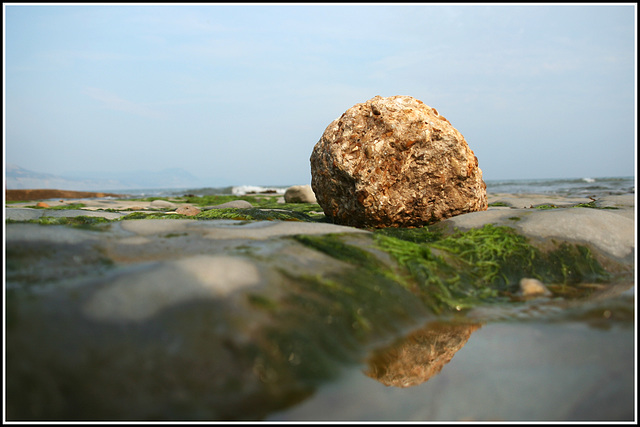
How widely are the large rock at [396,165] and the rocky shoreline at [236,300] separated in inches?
39.0

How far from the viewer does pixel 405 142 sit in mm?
4395

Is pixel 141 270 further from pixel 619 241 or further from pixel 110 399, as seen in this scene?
pixel 619 241

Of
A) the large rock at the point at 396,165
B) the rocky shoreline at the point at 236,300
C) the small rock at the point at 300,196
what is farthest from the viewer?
the small rock at the point at 300,196

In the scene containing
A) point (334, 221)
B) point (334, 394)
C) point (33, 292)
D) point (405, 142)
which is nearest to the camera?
point (334, 394)

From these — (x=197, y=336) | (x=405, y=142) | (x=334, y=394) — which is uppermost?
(x=405, y=142)

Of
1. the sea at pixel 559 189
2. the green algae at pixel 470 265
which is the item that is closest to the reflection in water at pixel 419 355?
the green algae at pixel 470 265

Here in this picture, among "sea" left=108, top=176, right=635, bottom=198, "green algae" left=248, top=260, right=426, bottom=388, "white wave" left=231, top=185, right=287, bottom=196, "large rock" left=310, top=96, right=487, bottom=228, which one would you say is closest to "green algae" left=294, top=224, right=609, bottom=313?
"green algae" left=248, top=260, right=426, bottom=388

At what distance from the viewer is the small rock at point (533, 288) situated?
2.72 meters

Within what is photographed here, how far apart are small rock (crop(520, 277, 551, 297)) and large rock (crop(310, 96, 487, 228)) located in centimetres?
175

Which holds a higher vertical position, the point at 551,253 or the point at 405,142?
the point at 405,142

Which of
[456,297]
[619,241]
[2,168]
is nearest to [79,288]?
[2,168]

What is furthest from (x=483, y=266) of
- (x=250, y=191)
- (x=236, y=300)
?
(x=250, y=191)

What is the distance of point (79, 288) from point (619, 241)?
3.92 meters

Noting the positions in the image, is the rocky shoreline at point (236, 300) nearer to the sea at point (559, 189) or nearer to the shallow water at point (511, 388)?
the shallow water at point (511, 388)
